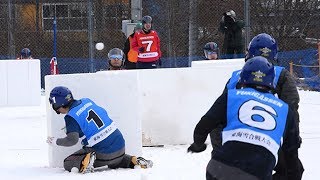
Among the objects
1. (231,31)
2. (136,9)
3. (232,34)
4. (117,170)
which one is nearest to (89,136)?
(117,170)

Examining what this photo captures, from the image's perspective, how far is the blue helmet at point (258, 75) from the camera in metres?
4.67

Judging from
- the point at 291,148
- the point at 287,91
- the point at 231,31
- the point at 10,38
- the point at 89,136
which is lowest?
the point at 89,136

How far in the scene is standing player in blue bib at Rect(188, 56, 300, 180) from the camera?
15.0 feet

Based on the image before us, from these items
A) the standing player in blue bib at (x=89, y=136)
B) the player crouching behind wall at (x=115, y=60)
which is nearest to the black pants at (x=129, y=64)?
the player crouching behind wall at (x=115, y=60)

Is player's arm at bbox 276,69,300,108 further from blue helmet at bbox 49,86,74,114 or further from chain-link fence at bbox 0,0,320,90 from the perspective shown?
chain-link fence at bbox 0,0,320,90

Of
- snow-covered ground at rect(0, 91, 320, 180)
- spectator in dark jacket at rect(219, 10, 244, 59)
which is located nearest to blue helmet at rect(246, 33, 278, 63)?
snow-covered ground at rect(0, 91, 320, 180)

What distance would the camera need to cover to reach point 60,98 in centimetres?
777

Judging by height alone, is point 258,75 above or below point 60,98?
above

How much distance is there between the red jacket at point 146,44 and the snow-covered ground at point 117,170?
2.14 meters

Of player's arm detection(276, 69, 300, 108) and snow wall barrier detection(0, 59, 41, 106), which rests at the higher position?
player's arm detection(276, 69, 300, 108)

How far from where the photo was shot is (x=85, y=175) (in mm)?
7695

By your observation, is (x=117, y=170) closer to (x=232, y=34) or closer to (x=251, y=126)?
(x=251, y=126)

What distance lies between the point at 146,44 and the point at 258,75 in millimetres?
8889

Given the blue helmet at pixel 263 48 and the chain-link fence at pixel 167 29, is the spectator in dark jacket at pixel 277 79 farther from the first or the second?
the chain-link fence at pixel 167 29
